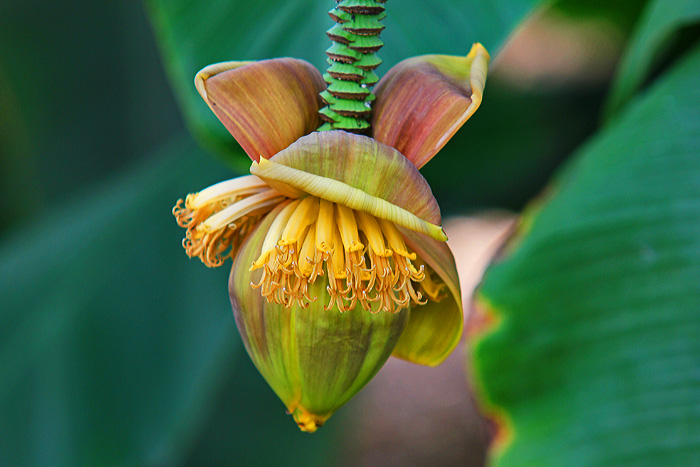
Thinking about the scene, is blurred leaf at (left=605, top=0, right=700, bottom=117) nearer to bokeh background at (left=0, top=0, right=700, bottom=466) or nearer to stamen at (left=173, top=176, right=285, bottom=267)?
bokeh background at (left=0, top=0, right=700, bottom=466)

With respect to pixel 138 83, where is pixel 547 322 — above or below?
below

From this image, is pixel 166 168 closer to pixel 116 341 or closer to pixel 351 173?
pixel 116 341

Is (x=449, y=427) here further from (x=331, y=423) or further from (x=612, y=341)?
(x=612, y=341)

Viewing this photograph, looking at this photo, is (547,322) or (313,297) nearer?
(313,297)

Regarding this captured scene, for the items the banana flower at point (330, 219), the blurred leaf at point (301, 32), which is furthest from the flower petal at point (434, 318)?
the blurred leaf at point (301, 32)

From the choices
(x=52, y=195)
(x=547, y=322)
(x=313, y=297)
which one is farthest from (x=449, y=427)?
(x=313, y=297)

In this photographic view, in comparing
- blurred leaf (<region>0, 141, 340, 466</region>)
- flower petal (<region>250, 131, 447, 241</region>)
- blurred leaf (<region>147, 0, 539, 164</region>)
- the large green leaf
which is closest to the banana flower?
flower petal (<region>250, 131, 447, 241</region>)
